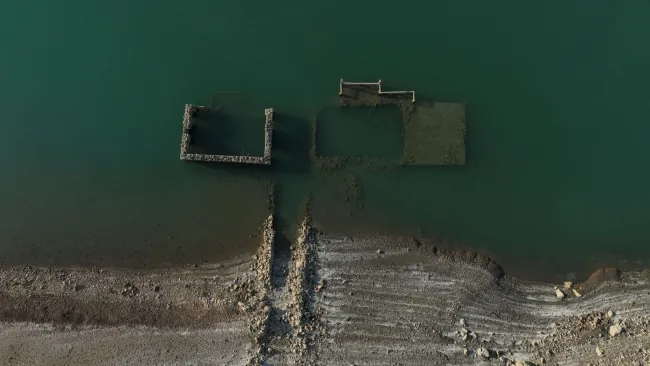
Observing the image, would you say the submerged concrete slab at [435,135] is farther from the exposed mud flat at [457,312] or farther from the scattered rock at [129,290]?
the scattered rock at [129,290]

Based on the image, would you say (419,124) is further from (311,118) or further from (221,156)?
(221,156)

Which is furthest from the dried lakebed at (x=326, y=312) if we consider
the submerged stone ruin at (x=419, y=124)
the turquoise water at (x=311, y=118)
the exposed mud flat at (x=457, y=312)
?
the submerged stone ruin at (x=419, y=124)

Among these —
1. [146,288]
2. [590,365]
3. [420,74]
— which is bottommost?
[590,365]

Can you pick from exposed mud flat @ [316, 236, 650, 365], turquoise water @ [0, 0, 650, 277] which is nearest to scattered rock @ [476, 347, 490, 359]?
exposed mud flat @ [316, 236, 650, 365]

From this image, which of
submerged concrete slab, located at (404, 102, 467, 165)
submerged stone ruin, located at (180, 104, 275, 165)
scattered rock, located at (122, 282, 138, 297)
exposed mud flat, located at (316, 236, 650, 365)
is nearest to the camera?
exposed mud flat, located at (316, 236, 650, 365)

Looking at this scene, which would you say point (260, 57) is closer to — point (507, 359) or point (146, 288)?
point (146, 288)

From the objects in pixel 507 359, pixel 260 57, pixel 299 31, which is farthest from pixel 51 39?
pixel 507 359

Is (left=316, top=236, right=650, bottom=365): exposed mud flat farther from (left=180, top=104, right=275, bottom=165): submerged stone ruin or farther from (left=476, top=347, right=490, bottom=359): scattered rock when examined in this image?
(left=180, top=104, right=275, bottom=165): submerged stone ruin

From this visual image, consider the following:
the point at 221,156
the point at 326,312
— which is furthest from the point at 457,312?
the point at 221,156
